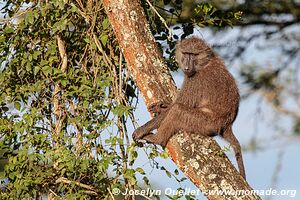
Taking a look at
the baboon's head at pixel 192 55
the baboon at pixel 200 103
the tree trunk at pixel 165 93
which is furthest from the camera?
the baboon's head at pixel 192 55

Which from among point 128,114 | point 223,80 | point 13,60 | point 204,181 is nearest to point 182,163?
point 204,181

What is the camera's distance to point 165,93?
418 cm

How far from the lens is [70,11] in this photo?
14.6ft

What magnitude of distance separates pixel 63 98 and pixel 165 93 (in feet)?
2.42

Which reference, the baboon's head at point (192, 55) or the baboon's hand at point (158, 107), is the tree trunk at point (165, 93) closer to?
the baboon's hand at point (158, 107)

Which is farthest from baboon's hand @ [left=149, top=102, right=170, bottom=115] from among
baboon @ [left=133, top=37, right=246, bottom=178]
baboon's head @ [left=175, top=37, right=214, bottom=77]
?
baboon's head @ [left=175, top=37, right=214, bottom=77]

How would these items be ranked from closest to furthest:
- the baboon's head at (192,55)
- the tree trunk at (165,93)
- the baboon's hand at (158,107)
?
the tree trunk at (165,93) → the baboon's hand at (158,107) → the baboon's head at (192,55)

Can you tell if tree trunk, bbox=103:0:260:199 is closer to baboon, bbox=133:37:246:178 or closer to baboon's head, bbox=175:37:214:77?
baboon, bbox=133:37:246:178

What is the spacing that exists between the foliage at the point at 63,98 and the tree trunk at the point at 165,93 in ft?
0.59

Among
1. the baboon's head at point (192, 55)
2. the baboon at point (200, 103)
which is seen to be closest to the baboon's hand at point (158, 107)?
the baboon at point (200, 103)

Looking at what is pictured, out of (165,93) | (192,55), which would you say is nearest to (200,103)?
(192,55)

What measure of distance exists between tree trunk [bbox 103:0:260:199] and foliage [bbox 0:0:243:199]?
0.59ft

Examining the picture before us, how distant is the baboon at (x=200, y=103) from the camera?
4266mm

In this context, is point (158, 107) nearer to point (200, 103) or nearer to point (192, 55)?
point (200, 103)
